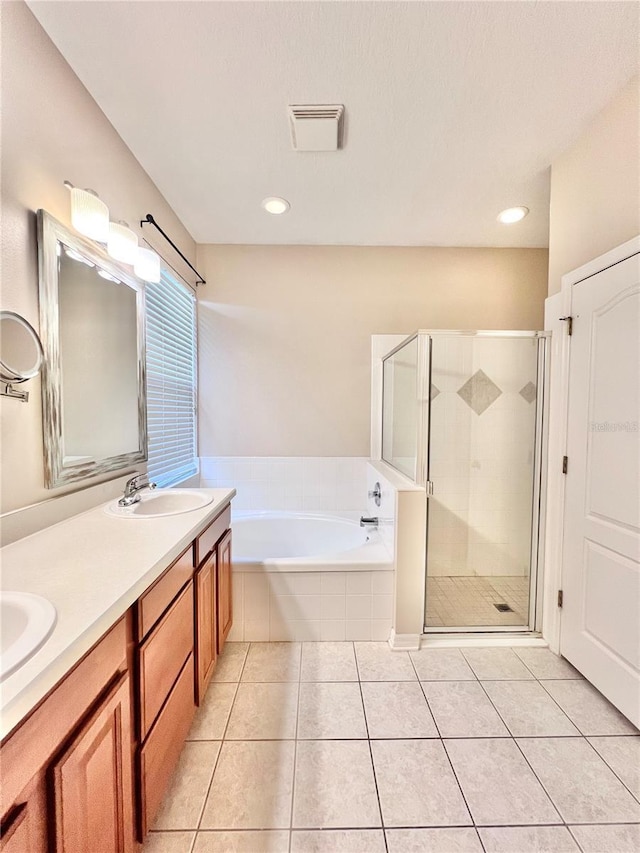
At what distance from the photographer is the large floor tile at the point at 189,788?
1076 mm

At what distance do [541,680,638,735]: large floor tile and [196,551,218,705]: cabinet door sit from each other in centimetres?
152

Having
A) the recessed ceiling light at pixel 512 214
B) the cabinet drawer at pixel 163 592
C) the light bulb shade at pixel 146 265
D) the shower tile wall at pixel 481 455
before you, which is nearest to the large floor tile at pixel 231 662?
the cabinet drawer at pixel 163 592

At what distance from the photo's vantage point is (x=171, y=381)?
235 centimetres

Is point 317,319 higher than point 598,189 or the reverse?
the reverse

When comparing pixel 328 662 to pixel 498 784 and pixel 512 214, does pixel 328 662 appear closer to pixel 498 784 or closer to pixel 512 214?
pixel 498 784

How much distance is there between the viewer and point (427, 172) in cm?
191

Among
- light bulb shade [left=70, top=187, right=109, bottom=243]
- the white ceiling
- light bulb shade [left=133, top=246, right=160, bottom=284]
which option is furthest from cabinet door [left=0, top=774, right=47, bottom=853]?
the white ceiling

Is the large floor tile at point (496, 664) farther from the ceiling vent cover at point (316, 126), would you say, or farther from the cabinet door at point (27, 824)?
the ceiling vent cover at point (316, 126)

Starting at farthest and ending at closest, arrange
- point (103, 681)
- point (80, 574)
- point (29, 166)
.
Result: point (29, 166), point (80, 574), point (103, 681)

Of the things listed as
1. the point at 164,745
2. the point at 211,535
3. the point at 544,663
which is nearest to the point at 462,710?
the point at 544,663

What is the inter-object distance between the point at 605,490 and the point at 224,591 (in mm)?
1796

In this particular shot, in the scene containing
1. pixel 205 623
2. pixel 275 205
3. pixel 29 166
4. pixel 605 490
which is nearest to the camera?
pixel 29 166

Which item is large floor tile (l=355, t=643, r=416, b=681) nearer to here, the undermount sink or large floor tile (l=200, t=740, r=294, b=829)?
large floor tile (l=200, t=740, r=294, b=829)

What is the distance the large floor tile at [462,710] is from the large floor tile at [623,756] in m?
0.34
